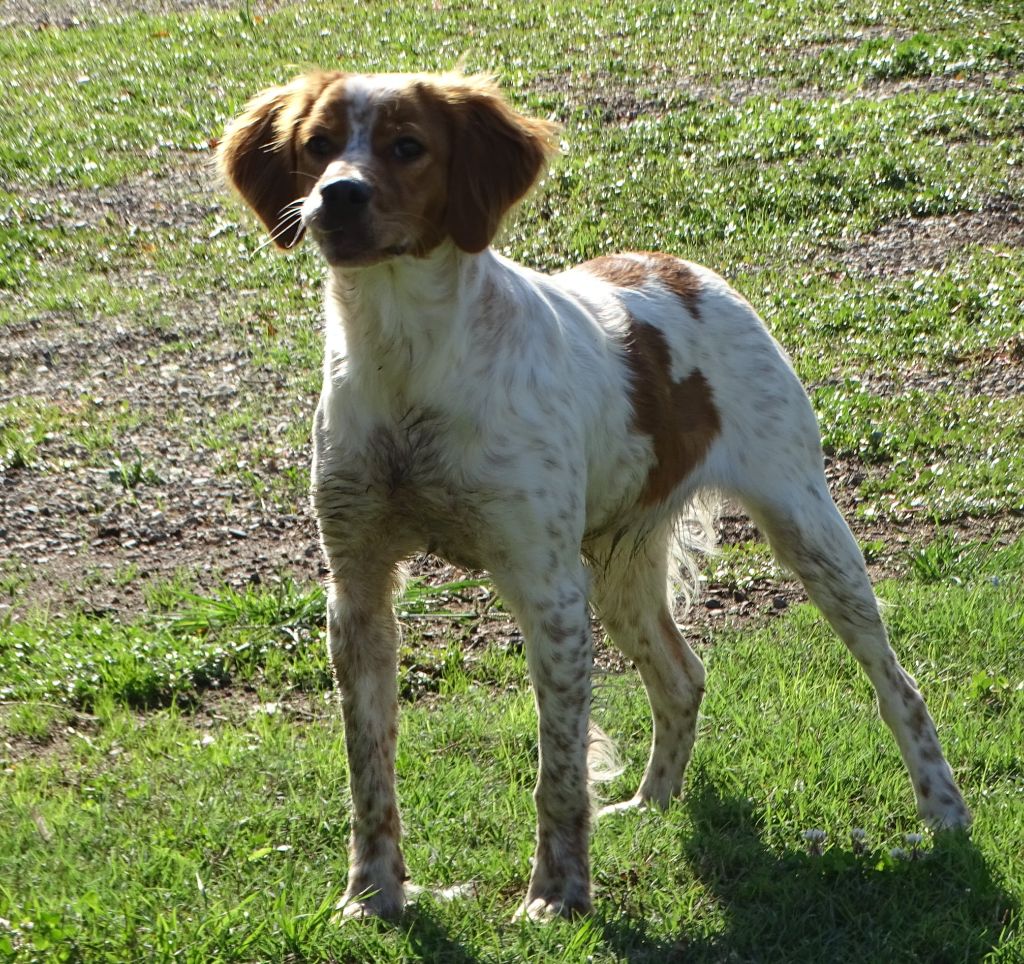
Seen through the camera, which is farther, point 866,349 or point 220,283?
point 220,283

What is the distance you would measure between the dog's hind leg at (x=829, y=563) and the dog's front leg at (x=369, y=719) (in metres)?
1.17

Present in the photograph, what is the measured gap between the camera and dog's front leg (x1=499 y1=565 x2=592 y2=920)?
3.56 metres

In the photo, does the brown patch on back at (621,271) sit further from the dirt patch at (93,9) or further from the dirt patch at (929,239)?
the dirt patch at (93,9)

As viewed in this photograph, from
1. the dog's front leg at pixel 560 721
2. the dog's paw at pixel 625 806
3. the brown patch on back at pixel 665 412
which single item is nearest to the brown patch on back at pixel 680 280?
the brown patch on back at pixel 665 412

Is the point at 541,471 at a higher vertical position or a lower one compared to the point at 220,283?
higher

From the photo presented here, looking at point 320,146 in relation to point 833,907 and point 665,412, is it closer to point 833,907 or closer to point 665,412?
point 665,412

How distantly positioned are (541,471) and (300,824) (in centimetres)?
116

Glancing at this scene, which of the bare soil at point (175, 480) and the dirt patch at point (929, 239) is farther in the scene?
the dirt patch at point (929, 239)

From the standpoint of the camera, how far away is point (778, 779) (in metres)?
4.15

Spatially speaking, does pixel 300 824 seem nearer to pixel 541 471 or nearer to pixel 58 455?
pixel 541 471

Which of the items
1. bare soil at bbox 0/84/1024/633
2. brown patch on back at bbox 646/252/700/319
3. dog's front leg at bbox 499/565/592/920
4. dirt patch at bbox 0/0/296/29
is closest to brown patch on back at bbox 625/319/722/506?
brown patch on back at bbox 646/252/700/319

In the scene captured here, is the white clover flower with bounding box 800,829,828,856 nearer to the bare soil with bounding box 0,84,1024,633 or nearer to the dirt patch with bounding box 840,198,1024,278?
the bare soil with bounding box 0,84,1024,633

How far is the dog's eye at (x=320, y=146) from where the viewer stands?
3488 mm

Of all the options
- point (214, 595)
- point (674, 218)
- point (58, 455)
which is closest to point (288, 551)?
point (214, 595)
